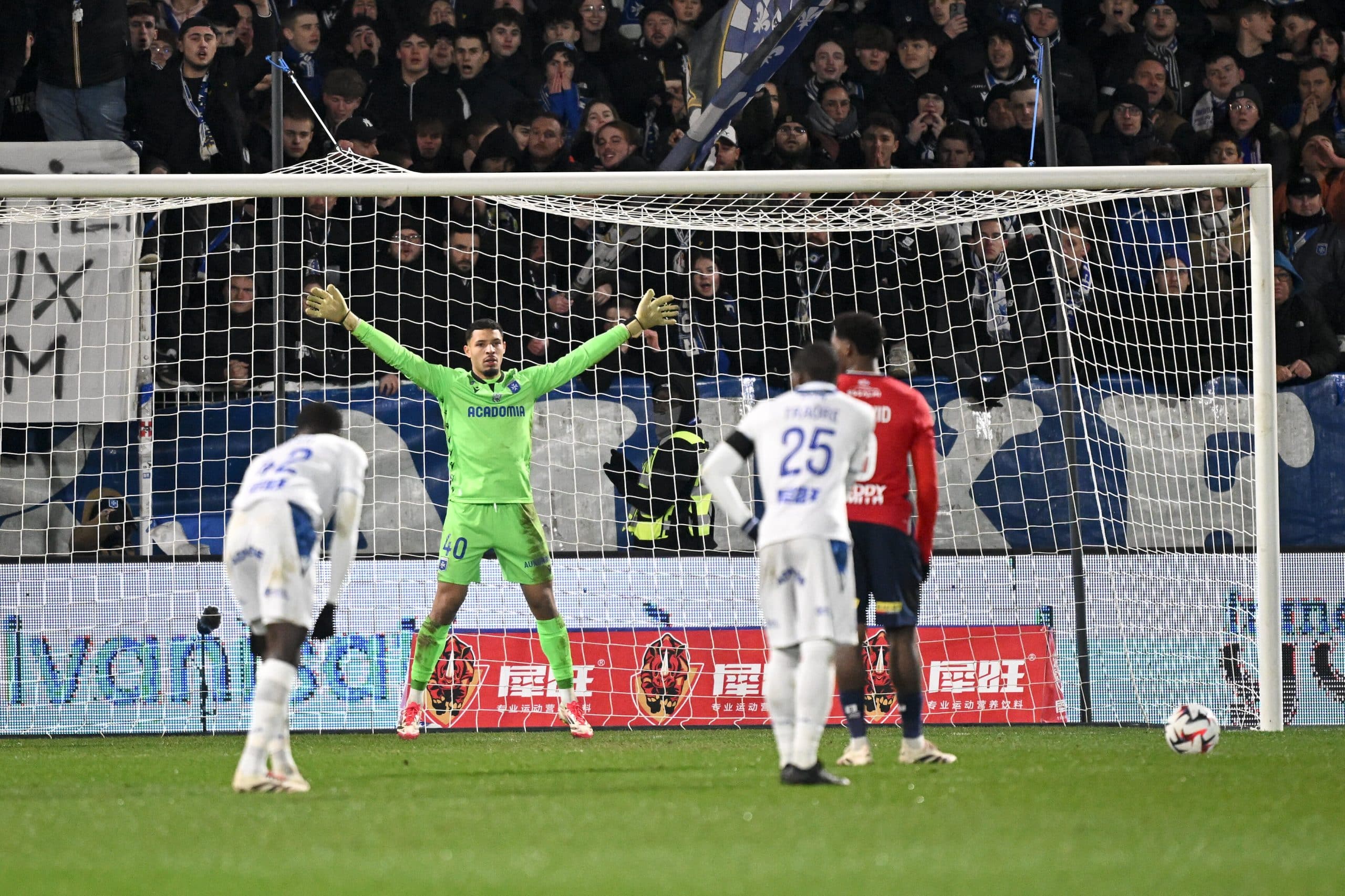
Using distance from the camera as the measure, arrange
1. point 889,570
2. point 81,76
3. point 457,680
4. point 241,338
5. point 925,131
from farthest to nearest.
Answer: point 925,131, point 81,76, point 241,338, point 457,680, point 889,570

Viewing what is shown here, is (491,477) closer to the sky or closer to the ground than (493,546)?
closer to the sky

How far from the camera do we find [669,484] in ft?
36.8

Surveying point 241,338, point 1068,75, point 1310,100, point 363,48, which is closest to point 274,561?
point 241,338

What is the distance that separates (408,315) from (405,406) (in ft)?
3.74

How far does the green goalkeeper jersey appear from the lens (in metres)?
9.59

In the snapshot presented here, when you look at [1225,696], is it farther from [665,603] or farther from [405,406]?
[405,406]

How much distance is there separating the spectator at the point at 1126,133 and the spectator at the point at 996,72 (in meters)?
0.82

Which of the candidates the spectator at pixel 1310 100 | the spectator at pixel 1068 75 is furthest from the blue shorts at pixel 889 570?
the spectator at pixel 1310 100

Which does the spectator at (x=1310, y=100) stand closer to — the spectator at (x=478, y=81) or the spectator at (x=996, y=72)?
the spectator at (x=996, y=72)

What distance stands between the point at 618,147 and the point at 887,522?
6031mm

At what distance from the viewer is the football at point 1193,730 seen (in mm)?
8172

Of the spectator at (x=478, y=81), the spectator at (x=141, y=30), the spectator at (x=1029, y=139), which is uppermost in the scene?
the spectator at (x=141, y=30)

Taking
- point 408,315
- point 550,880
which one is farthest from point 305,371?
point 550,880

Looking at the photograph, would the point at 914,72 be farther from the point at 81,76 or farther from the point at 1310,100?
the point at 81,76
